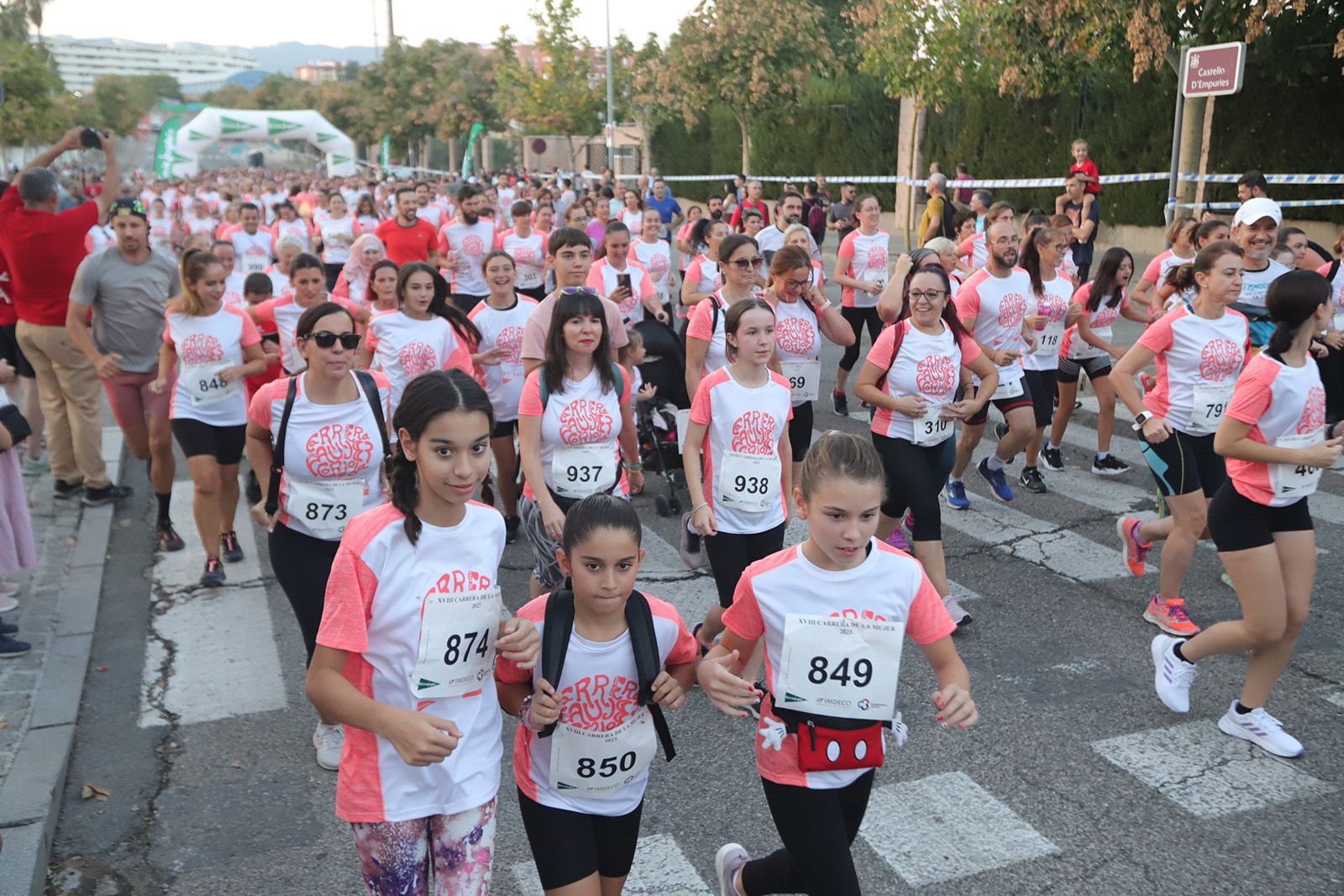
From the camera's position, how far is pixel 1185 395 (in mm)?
5996

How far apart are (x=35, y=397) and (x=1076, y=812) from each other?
8472 mm

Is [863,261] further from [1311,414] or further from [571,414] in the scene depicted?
[1311,414]

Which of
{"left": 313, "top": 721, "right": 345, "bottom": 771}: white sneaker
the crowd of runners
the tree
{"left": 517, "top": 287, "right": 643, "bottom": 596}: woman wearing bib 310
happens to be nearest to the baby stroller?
the crowd of runners

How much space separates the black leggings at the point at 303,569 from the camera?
458cm

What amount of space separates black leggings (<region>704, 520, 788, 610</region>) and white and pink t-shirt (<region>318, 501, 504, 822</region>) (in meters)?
2.28

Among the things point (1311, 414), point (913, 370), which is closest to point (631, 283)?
point (913, 370)

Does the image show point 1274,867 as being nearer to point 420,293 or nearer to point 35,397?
point 420,293

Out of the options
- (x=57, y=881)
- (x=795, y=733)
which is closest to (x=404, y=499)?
(x=795, y=733)

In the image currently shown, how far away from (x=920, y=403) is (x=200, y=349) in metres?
3.98

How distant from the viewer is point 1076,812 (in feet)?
14.3

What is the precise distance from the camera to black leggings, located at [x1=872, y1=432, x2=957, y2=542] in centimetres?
582

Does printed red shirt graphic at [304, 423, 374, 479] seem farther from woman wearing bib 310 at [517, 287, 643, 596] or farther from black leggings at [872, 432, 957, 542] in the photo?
black leggings at [872, 432, 957, 542]

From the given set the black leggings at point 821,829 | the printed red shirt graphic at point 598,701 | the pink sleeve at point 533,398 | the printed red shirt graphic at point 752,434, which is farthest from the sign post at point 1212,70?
the printed red shirt graphic at point 598,701

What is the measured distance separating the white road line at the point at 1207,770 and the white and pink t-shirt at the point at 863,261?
22.7 ft
